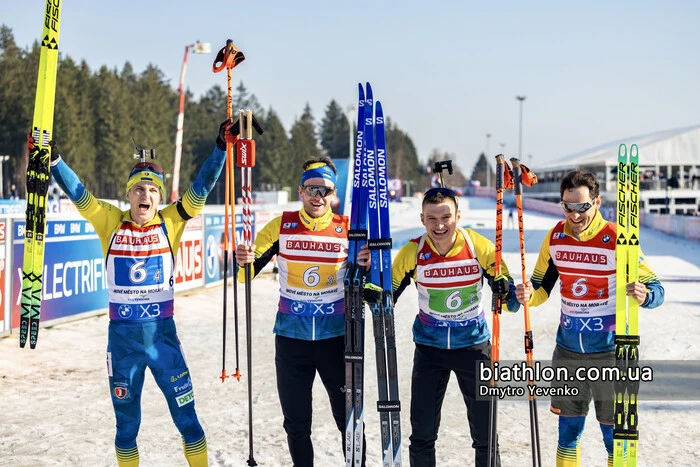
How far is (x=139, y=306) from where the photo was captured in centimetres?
476

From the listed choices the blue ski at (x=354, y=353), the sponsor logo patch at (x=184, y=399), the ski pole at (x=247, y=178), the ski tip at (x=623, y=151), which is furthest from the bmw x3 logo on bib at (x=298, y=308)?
the ski tip at (x=623, y=151)

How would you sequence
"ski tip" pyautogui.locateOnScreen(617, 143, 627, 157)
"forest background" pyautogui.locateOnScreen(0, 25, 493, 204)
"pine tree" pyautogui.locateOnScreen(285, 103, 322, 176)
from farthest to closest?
"pine tree" pyautogui.locateOnScreen(285, 103, 322, 176), "forest background" pyautogui.locateOnScreen(0, 25, 493, 204), "ski tip" pyautogui.locateOnScreen(617, 143, 627, 157)

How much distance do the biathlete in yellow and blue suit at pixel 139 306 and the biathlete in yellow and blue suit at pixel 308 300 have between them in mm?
589

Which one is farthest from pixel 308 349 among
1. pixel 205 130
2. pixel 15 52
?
pixel 205 130

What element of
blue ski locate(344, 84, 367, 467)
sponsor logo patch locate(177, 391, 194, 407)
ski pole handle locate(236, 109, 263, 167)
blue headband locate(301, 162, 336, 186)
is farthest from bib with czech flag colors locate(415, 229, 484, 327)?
sponsor logo patch locate(177, 391, 194, 407)

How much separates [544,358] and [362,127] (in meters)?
5.29

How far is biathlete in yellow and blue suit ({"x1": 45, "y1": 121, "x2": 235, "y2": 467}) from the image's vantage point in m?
4.70

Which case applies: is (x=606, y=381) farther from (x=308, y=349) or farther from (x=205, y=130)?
(x=205, y=130)

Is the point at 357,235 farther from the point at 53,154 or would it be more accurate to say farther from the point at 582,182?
the point at 53,154

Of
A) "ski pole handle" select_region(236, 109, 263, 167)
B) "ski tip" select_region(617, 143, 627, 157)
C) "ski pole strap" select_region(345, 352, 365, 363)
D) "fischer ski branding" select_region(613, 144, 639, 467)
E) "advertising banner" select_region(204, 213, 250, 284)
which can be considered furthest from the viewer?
"advertising banner" select_region(204, 213, 250, 284)

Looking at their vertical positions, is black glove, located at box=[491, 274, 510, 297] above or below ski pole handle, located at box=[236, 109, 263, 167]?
below

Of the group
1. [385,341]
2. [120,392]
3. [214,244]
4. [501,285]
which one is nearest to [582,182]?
[501,285]

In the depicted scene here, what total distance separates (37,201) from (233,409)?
10.2 ft

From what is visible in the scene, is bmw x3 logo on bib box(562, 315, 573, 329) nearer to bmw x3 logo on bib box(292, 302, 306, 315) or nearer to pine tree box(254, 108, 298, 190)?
bmw x3 logo on bib box(292, 302, 306, 315)
